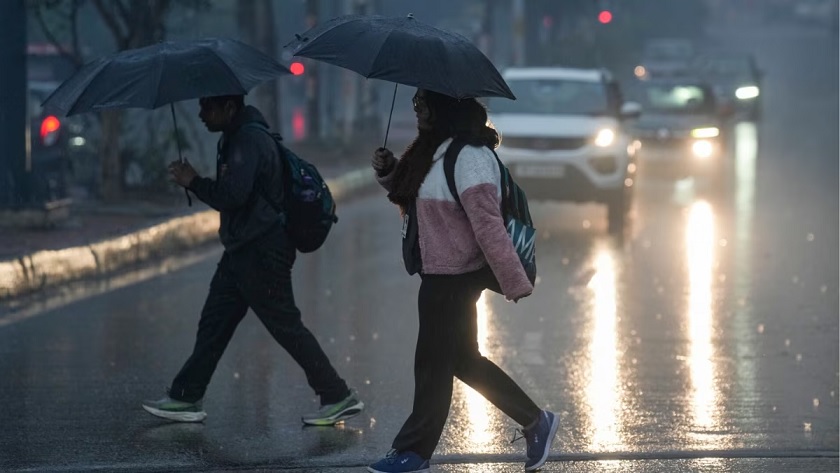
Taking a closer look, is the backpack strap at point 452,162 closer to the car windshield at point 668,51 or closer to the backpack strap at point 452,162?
the backpack strap at point 452,162

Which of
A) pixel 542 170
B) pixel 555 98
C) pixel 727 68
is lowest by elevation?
pixel 542 170

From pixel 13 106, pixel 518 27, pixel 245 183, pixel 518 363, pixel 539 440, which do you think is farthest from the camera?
pixel 518 27

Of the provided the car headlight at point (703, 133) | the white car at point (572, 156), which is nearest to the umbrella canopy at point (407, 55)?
the white car at point (572, 156)

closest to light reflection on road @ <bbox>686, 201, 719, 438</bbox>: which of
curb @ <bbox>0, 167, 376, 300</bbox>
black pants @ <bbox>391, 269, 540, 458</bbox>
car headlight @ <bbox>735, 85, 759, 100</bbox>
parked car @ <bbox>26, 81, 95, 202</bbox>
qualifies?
black pants @ <bbox>391, 269, 540, 458</bbox>

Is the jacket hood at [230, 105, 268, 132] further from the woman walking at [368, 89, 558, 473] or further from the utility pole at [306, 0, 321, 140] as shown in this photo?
the utility pole at [306, 0, 321, 140]

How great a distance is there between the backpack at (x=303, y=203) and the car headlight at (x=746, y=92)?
98.3 feet

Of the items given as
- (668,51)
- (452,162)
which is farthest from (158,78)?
(668,51)

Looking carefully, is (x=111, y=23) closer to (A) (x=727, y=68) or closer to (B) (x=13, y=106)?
(B) (x=13, y=106)

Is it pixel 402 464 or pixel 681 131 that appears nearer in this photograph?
pixel 402 464

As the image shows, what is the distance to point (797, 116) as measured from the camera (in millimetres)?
40656

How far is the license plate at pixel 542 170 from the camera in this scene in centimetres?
1655

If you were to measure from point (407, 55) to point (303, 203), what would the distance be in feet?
4.32

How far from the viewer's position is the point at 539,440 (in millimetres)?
6230

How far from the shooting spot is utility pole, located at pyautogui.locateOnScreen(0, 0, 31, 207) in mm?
13320
